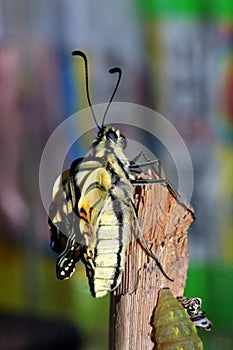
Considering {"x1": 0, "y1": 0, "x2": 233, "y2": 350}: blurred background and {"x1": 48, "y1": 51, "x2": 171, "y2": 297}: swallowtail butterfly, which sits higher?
{"x1": 0, "y1": 0, "x2": 233, "y2": 350}: blurred background

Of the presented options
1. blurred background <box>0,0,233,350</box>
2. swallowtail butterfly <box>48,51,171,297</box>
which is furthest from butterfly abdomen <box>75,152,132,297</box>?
blurred background <box>0,0,233,350</box>

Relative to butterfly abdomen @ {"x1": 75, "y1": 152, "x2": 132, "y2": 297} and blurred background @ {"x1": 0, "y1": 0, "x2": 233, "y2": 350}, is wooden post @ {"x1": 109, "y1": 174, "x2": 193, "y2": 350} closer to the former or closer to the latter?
butterfly abdomen @ {"x1": 75, "y1": 152, "x2": 132, "y2": 297}

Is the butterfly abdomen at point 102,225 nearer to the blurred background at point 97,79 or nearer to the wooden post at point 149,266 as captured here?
the wooden post at point 149,266

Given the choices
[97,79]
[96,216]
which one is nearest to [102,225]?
[96,216]

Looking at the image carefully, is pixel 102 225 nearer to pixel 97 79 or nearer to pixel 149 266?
pixel 149 266

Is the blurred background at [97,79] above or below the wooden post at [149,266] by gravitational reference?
above

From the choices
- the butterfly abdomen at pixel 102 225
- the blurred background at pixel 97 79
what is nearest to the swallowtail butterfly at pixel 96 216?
the butterfly abdomen at pixel 102 225
